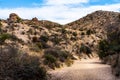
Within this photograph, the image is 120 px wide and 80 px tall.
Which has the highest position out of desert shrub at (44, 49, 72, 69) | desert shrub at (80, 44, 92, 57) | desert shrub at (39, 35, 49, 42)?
desert shrub at (39, 35, 49, 42)

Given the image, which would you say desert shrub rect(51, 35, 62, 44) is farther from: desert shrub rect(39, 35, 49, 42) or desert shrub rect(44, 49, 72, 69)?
desert shrub rect(44, 49, 72, 69)

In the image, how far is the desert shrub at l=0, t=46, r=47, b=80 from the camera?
18.0m

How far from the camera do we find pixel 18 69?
18.5m

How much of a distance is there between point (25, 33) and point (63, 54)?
1473 centimetres

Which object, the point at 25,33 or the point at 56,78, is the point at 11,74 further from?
the point at 25,33

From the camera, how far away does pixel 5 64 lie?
18.2 metres

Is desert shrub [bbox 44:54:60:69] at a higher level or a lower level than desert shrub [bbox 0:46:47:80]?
lower

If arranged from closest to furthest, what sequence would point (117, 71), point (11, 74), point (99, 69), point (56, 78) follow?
point (11, 74) < point (56, 78) < point (117, 71) < point (99, 69)

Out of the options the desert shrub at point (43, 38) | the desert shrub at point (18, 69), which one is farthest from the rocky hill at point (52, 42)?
the desert shrub at point (18, 69)

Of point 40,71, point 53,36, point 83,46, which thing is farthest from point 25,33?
point 40,71

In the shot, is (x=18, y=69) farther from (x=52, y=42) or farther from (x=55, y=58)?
(x=52, y=42)

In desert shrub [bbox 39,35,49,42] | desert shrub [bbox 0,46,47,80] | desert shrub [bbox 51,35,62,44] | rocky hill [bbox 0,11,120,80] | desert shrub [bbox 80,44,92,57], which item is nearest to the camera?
desert shrub [bbox 0,46,47,80]

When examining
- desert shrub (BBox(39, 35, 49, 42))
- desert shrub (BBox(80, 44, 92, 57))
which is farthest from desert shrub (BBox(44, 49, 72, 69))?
desert shrub (BBox(80, 44, 92, 57))

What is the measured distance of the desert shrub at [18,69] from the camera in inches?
707
